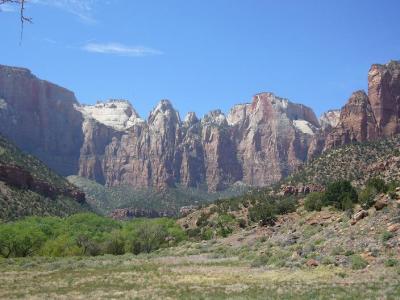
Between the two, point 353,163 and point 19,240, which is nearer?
Result: point 19,240

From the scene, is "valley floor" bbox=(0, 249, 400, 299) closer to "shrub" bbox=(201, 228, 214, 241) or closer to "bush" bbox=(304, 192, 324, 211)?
"bush" bbox=(304, 192, 324, 211)

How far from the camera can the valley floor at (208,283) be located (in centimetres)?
2670

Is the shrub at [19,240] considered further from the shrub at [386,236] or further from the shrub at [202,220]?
the shrub at [386,236]

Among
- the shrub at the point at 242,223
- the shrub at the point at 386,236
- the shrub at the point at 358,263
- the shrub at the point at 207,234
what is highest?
the shrub at the point at 242,223

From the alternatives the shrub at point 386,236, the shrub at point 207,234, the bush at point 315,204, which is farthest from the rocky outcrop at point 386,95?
the shrub at point 386,236

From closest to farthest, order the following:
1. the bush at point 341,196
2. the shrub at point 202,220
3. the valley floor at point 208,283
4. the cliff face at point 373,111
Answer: the valley floor at point 208,283, the bush at point 341,196, the shrub at point 202,220, the cliff face at point 373,111

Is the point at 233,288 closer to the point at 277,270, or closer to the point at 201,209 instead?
the point at 277,270

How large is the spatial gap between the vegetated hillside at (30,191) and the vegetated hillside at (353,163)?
59551mm

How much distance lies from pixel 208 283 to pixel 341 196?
39818 millimetres

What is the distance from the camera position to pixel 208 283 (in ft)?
107

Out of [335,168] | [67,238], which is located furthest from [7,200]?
[335,168]

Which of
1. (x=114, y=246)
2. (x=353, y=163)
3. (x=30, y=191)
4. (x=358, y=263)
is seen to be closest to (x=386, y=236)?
(x=358, y=263)

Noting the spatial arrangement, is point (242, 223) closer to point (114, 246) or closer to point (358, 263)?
point (114, 246)

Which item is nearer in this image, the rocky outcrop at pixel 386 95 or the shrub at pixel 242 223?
the shrub at pixel 242 223
